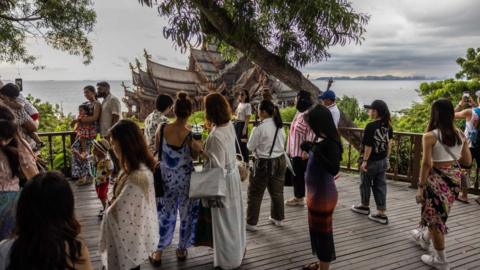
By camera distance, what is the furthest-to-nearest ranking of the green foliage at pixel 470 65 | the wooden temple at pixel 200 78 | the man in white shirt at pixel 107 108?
the wooden temple at pixel 200 78 → the green foliage at pixel 470 65 → the man in white shirt at pixel 107 108

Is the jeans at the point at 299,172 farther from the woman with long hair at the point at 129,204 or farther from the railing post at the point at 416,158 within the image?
the woman with long hair at the point at 129,204

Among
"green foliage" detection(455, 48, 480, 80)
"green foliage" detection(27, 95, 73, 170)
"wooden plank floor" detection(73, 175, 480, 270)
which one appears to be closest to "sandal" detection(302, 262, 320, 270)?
"wooden plank floor" detection(73, 175, 480, 270)

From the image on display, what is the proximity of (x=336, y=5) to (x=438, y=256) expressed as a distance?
4.10 meters

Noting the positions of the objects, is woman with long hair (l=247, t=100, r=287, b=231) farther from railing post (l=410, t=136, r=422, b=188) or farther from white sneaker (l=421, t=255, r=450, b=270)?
railing post (l=410, t=136, r=422, b=188)

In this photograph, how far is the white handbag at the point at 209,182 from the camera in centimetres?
304

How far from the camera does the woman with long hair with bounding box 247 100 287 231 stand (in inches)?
160

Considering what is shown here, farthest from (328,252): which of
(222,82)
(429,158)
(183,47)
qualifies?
(222,82)

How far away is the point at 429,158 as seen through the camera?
3172mm

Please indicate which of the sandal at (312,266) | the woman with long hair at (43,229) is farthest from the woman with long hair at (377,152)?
the woman with long hair at (43,229)

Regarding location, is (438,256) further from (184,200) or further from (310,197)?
(184,200)

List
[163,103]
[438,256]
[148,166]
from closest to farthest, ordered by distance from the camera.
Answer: [148,166] → [438,256] → [163,103]

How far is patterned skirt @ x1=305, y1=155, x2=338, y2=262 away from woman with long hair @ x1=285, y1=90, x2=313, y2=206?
5.55 feet

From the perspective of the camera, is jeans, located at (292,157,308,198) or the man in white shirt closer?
jeans, located at (292,157,308,198)

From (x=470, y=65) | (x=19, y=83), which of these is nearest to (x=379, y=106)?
(x=19, y=83)
